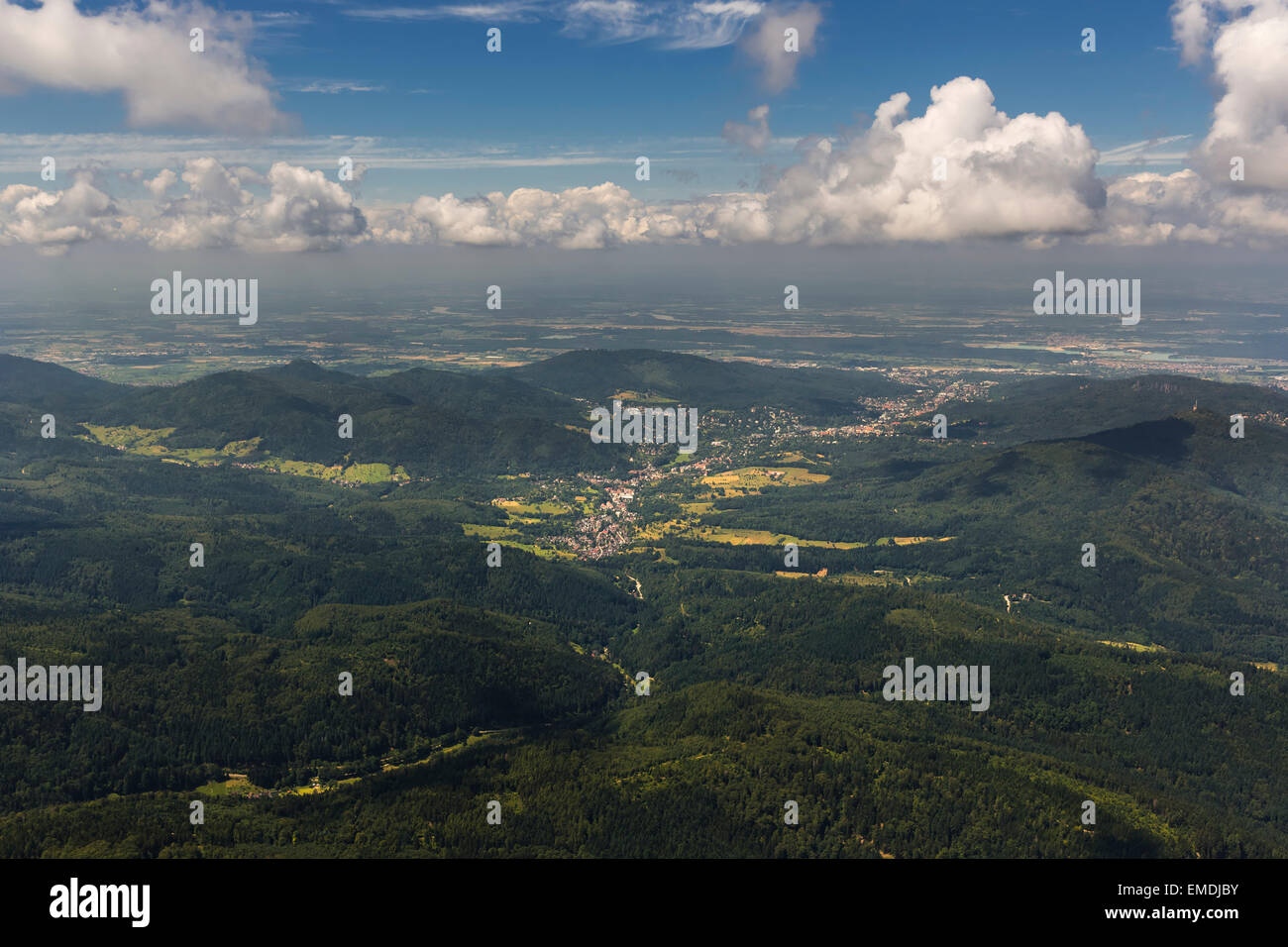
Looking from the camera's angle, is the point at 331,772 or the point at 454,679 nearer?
the point at 331,772

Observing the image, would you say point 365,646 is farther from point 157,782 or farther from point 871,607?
point 871,607

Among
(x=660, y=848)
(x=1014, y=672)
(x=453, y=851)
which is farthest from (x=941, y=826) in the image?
(x=453, y=851)

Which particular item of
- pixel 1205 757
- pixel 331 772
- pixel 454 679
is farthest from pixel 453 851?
pixel 1205 757

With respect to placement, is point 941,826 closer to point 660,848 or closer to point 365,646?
point 660,848

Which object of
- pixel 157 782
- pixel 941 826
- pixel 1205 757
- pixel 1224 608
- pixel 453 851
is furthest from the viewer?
pixel 1224 608
